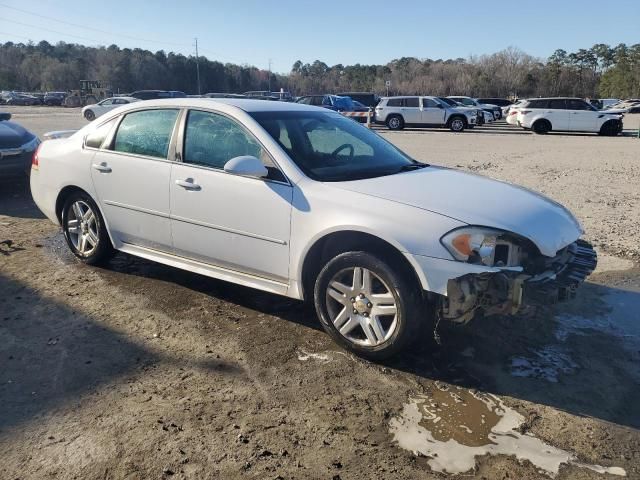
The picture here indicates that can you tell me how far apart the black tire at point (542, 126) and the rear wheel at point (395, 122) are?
20.9 feet

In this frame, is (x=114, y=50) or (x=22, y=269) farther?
(x=114, y=50)

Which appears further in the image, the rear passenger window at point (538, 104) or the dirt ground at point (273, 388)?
the rear passenger window at point (538, 104)

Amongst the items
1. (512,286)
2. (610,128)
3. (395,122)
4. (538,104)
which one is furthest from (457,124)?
(512,286)

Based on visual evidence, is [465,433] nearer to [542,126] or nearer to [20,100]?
[542,126]

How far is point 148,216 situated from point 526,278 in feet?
9.93

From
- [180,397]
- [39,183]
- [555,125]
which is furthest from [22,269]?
[555,125]

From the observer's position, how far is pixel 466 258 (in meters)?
3.26

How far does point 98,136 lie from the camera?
16.8 ft

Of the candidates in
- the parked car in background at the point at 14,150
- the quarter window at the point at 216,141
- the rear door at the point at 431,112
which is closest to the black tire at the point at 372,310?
the quarter window at the point at 216,141

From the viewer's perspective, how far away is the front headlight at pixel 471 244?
327 cm

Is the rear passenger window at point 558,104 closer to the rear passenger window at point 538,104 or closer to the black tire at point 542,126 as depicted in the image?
the rear passenger window at point 538,104

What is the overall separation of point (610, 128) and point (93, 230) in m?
25.2

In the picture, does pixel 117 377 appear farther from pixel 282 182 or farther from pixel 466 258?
pixel 466 258

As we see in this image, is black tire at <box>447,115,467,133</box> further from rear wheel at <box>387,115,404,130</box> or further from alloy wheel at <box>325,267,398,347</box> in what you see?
alloy wheel at <box>325,267,398,347</box>
